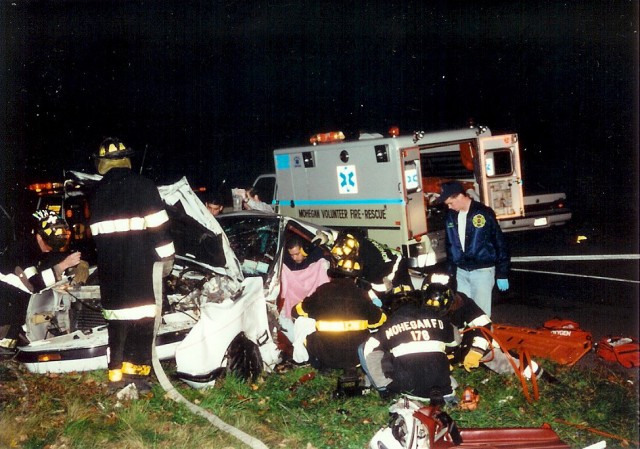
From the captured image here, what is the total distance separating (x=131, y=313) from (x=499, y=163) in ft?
24.3

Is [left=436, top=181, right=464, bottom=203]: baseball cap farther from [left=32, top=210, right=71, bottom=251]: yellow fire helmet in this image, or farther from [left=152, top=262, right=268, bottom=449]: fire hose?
[left=32, top=210, right=71, bottom=251]: yellow fire helmet

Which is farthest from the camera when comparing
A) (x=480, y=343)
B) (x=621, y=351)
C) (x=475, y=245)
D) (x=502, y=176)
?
(x=502, y=176)

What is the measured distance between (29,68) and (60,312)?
22.5 meters

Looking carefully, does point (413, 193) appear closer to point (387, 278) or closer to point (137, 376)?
point (387, 278)

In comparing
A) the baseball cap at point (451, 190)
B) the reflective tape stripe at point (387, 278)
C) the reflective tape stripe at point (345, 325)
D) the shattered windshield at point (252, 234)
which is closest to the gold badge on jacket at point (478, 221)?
the baseball cap at point (451, 190)

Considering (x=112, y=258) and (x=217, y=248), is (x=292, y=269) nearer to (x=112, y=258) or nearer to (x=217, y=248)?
(x=217, y=248)

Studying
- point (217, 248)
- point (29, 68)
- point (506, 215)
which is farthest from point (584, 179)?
point (29, 68)

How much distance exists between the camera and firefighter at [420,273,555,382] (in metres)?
4.00

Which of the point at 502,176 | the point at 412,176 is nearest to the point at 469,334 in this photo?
the point at 412,176

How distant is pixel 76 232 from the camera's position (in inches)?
366

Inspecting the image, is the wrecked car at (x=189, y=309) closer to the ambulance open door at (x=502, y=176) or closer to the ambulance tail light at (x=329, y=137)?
the ambulance tail light at (x=329, y=137)

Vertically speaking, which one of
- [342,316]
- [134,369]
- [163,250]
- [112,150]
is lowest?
[134,369]

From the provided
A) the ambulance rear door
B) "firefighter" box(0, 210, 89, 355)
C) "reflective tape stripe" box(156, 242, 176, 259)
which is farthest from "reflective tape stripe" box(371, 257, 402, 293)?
"firefighter" box(0, 210, 89, 355)

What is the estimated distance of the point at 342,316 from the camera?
4.39 meters
